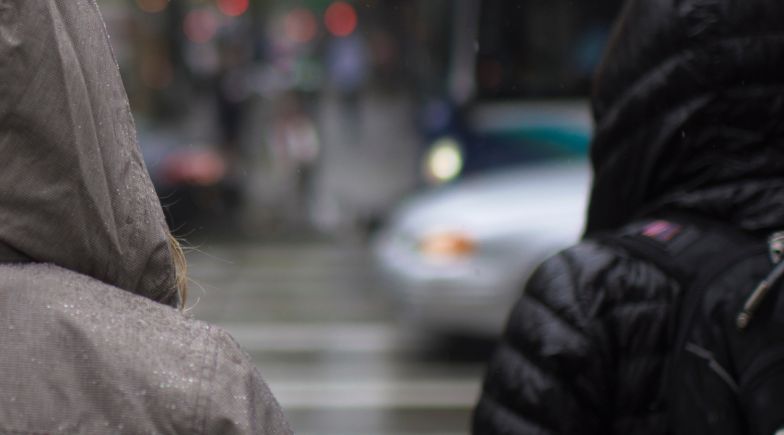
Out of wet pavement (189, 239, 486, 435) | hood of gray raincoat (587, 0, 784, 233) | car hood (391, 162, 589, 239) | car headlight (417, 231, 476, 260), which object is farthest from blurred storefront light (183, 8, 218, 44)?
hood of gray raincoat (587, 0, 784, 233)

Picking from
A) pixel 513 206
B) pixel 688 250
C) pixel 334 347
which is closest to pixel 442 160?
pixel 334 347

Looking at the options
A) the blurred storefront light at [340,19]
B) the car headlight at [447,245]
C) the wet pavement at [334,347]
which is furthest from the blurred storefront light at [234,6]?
the car headlight at [447,245]

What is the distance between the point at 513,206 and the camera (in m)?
7.84

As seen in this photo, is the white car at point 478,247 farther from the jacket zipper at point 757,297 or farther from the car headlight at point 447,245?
the jacket zipper at point 757,297

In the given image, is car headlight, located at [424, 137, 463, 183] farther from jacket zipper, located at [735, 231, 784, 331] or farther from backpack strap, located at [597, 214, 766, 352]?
jacket zipper, located at [735, 231, 784, 331]

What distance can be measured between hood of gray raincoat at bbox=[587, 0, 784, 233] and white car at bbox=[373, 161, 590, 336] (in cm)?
560

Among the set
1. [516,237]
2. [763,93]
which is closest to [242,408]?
[763,93]

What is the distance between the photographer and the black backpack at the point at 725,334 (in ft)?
5.03

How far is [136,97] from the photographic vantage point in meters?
16.8

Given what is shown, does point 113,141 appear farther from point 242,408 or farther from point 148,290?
point 242,408

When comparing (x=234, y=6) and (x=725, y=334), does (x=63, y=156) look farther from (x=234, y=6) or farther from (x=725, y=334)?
(x=234, y=6)

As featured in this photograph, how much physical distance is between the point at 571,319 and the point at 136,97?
15673mm

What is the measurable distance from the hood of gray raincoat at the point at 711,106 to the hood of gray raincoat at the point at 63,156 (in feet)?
3.05

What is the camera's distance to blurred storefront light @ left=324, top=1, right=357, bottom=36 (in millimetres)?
22172
